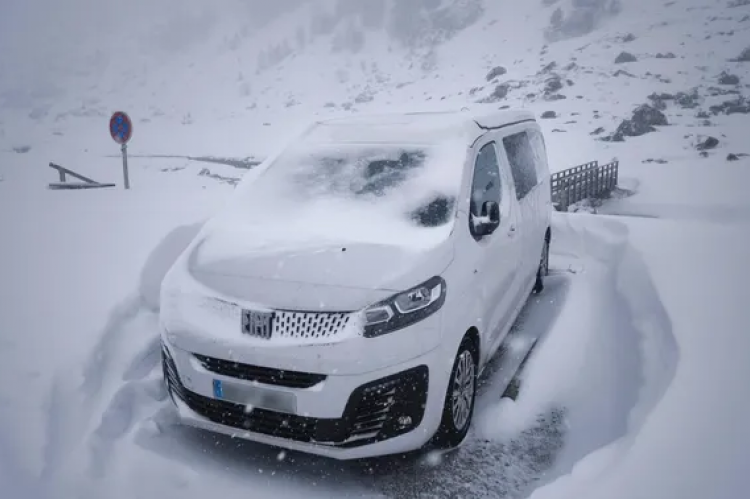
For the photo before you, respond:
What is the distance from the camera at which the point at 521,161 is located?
502 cm

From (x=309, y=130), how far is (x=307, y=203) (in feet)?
3.47

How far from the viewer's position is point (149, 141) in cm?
4978

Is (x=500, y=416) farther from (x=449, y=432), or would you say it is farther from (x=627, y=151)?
(x=627, y=151)

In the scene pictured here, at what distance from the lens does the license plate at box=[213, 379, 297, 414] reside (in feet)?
9.09

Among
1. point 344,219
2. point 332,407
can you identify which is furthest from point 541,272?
point 332,407

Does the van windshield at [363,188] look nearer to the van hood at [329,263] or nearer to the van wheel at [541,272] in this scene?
the van hood at [329,263]

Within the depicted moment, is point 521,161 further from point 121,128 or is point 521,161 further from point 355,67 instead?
point 355,67

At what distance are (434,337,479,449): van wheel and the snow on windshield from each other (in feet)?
2.40

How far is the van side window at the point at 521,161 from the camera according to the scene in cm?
467

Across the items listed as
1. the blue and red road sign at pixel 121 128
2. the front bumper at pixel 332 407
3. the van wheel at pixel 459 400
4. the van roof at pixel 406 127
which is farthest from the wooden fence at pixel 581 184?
the front bumper at pixel 332 407

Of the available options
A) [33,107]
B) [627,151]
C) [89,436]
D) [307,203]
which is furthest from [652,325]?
[33,107]

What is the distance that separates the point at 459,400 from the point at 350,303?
1.01 m

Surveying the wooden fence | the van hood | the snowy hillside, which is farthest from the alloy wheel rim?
the wooden fence

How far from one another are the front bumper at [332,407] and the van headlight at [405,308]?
20 centimetres
